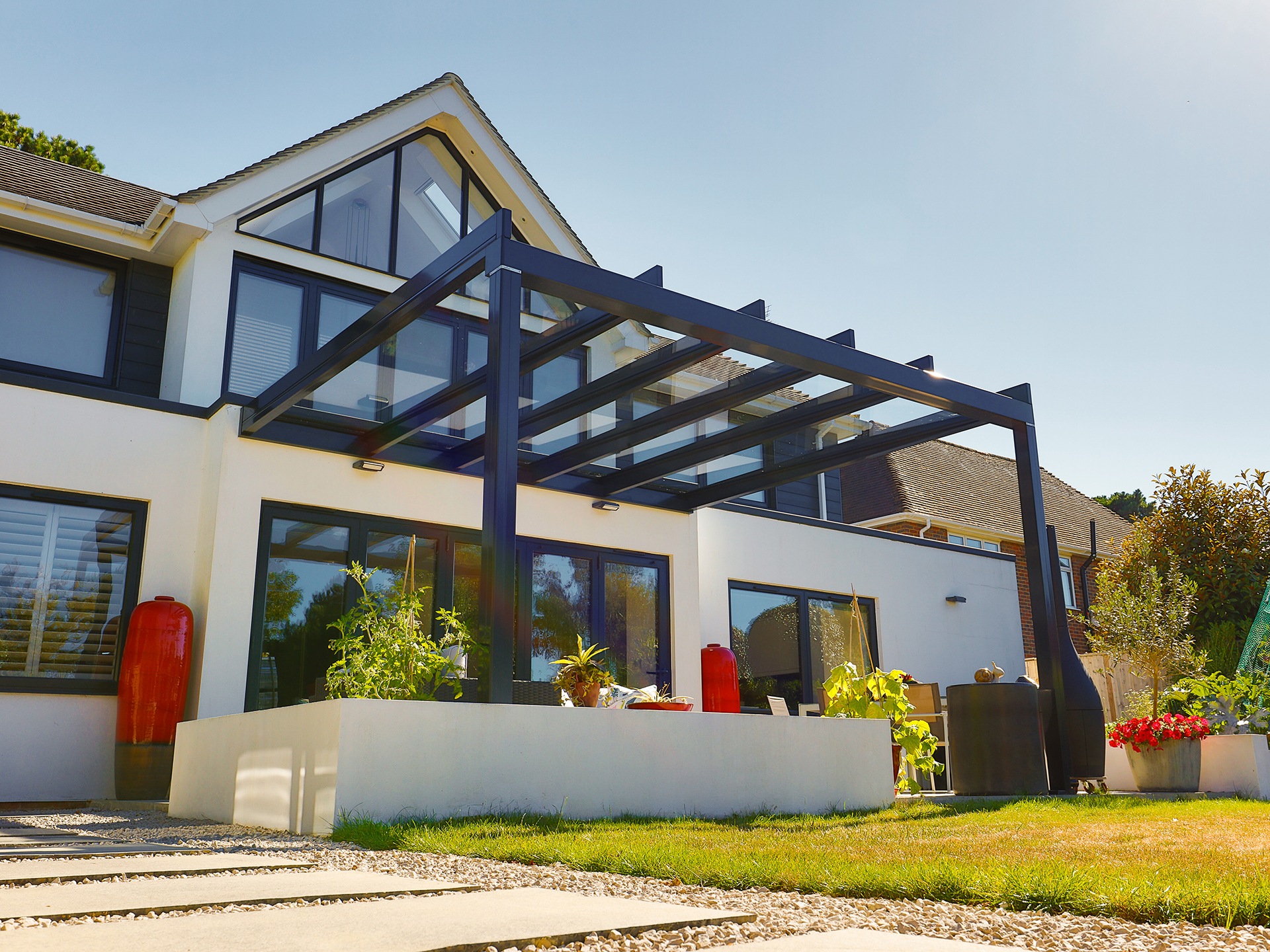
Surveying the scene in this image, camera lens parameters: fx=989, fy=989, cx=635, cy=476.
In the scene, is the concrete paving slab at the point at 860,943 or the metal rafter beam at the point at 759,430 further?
the metal rafter beam at the point at 759,430

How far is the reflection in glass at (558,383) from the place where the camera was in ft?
22.1

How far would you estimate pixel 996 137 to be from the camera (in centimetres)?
962

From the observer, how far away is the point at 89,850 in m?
3.22

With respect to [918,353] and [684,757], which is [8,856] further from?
[918,353]

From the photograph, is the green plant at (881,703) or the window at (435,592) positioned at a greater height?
the window at (435,592)

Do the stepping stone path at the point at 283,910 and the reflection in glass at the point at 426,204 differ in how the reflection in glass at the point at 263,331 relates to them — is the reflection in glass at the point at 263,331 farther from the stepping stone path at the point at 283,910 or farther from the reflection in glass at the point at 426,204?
the stepping stone path at the point at 283,910

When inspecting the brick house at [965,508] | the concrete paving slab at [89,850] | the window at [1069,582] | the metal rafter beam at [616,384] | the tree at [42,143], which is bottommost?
the concrete paving slab at [89,850]

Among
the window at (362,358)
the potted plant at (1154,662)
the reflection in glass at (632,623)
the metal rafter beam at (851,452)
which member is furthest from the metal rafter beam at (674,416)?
the potted plant at (1154,662)

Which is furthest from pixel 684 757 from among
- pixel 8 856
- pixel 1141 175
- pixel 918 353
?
pixel 1141 175

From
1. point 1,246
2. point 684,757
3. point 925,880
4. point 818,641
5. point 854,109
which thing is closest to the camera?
point 925,880

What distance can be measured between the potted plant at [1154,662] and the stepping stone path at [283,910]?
610cm

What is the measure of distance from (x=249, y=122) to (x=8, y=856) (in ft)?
31.5

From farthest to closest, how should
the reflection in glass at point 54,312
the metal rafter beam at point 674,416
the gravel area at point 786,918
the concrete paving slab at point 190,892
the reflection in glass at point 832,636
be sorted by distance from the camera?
the reflection in glass at point 832,636, the reflection in glass at point 54,312, the metal rafter beam at point 674,416, the concrete paving slab at point 190,892, the gravel area at point 786,918

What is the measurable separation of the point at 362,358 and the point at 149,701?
8.93ft
